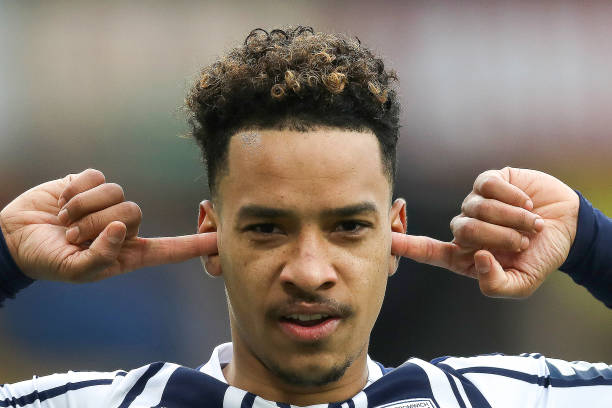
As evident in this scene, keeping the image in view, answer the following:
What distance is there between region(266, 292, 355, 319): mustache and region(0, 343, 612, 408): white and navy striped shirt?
1.02ft

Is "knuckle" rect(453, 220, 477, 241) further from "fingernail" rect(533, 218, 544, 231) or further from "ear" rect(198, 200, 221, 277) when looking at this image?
"ear" rect(198, 200, 221, 277)

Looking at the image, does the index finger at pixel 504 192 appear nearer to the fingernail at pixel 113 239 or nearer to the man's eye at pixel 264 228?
the man's eye at pixel 264 228

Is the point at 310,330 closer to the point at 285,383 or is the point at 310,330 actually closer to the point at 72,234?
the point at 285,383

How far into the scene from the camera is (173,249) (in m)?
2.49

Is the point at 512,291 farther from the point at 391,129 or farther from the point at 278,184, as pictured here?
the point at 278,184

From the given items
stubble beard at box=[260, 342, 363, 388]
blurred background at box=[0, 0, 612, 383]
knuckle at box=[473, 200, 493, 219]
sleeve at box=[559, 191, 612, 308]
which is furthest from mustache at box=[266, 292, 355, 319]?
blurred background at box=[0, 0, 612, 383]

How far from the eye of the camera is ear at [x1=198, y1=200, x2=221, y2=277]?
8.00 feet

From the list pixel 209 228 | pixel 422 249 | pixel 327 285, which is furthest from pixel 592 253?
pixel 209 228

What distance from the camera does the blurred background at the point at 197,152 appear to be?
16.7 feet

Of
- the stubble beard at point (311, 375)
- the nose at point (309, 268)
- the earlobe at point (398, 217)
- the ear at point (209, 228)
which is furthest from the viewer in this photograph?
the earlobe at point (398, 217)

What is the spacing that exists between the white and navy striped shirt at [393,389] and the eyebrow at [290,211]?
0.53 meters

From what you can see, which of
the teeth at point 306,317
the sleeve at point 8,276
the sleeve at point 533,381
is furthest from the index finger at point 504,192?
the sleeve at point 8,276

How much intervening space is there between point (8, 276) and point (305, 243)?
93 centimetres

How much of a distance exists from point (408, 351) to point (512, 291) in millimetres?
2718
